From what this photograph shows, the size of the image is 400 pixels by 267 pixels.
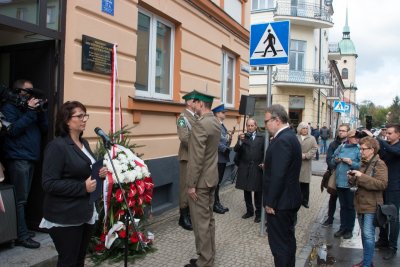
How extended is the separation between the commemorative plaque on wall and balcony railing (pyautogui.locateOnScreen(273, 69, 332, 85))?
22335mm

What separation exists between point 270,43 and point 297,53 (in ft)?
75.1

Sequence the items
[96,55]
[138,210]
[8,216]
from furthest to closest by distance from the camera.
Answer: [96,55], [138,210], [8,216]

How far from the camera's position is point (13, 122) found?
4629 millimetres

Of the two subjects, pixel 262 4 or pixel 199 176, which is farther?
pixel 262 4

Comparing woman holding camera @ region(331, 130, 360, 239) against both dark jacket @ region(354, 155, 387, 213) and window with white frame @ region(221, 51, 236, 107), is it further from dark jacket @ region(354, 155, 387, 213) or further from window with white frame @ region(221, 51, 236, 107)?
window with white frame @ region(221, 51, 236, 107)

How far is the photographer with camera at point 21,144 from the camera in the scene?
15.1ft

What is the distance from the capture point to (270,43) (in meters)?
6.34

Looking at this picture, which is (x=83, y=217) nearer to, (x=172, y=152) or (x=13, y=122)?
(x=13, y=122)

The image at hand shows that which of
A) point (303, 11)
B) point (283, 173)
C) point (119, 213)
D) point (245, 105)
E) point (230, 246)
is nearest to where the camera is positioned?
point (283, 173)

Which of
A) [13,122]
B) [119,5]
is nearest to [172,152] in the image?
[119,5]

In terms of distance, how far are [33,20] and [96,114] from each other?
4.75ft

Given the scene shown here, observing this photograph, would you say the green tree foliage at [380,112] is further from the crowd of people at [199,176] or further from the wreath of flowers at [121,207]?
the wreath of flowers at [121,207]

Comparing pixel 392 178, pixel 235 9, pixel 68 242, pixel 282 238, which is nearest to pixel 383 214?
pixel 392 178

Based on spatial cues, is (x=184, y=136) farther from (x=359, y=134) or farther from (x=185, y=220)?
(x=359, y=134)
